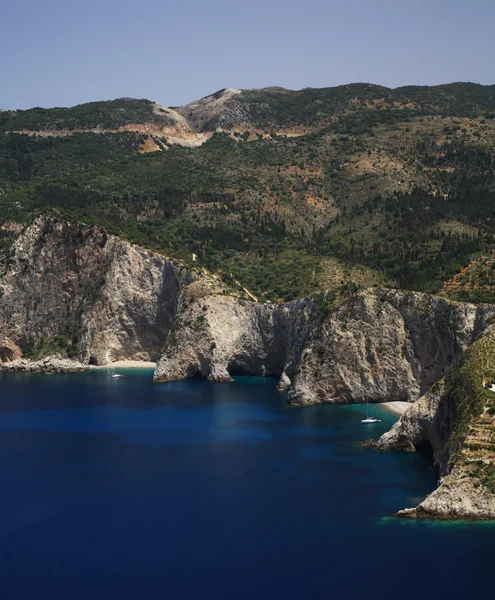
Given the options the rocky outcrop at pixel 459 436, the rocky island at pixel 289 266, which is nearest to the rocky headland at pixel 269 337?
the rocky outcrop at pixel 459 436

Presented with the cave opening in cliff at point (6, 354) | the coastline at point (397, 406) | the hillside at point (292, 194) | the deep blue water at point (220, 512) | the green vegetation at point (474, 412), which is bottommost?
the deep blue water at point (220, 512)

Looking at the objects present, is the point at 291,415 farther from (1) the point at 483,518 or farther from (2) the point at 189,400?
(1) the point at 483,518

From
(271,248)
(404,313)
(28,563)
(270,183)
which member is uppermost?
(270,183)

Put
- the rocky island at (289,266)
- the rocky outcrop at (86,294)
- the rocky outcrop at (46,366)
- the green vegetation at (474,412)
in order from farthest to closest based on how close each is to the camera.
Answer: the rocky outcrop at (86,294) < the rocky outcrop at (46,366) < the rocky island at (289,266) < the green vegetation at (474,412)

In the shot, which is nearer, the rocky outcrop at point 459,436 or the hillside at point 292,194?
the rocky outcrop at point 459,436

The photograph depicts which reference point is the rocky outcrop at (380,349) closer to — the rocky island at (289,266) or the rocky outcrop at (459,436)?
the rocky island at (289,266)

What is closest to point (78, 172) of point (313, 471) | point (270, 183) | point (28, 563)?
point (270, 183)
